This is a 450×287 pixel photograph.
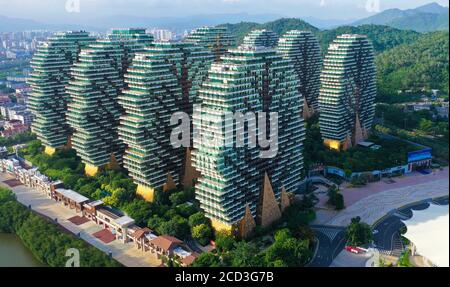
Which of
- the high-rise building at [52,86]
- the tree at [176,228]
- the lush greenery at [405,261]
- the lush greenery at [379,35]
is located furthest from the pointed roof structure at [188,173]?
the lush greenery at [379,35]

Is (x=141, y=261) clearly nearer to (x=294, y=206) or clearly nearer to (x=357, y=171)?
(x=294, y=206)

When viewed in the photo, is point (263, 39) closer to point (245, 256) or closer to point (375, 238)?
point (375, 238)

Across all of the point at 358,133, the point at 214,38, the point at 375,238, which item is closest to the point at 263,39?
the point at 214,38

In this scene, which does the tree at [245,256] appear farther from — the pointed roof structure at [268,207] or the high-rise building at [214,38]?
the high-rise building at [214,38]

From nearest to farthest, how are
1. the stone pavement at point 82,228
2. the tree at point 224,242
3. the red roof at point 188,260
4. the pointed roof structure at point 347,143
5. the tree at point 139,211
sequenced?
1. the red roof at point 188,260
2. the tree at point 224,242
3. the stone pavement at point 82,228
4. the tree at point 139,211
5. the pointed roof structure at point 347,143

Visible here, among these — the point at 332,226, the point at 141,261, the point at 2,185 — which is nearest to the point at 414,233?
the point at 332,226

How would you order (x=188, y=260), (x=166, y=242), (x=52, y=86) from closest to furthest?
(x=188, y=260) < (x=166, y=242) < (x=52, y=86)

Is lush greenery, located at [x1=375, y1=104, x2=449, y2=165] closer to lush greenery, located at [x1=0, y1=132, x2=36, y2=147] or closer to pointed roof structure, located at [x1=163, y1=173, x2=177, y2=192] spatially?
pointed roof structure, located at [x1=163, y1=173, x2=177, y2=192]
